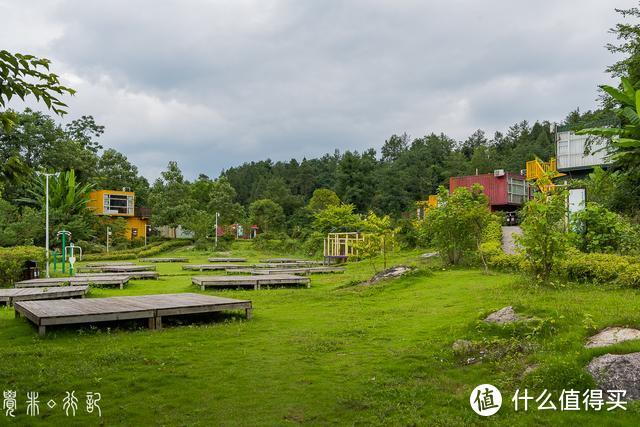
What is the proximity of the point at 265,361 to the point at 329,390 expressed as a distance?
144cm

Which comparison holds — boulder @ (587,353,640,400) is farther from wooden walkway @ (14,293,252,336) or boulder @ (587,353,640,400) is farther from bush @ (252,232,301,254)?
bush @ (252,232,301,254)

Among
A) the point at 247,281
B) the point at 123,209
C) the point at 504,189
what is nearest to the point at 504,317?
the point at 247,281

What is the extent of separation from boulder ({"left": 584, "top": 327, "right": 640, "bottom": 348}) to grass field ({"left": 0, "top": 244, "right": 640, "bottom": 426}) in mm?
149

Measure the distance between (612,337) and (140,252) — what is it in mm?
35986

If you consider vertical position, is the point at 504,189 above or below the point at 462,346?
above

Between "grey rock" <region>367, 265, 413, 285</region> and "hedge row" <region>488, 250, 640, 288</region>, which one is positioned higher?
"hedge row" <region>488, 250, 640, 288</region>

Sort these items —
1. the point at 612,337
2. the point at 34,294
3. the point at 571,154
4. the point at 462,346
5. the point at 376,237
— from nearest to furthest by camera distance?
the point at 612,337 → the point at 462,346 → the point at 34,294 → the point at 376,237 → the point at 571,154

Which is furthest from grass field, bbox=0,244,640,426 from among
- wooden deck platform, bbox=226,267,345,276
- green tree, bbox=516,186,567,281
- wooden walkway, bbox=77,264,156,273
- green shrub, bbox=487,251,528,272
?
wooden walkway, bbox=77,264,156,273

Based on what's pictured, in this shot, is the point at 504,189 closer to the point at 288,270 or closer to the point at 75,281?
the point at 288,270

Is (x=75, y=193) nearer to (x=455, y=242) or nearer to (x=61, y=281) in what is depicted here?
(x=61, y=281)

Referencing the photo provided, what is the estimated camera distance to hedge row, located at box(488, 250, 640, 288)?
1022cm

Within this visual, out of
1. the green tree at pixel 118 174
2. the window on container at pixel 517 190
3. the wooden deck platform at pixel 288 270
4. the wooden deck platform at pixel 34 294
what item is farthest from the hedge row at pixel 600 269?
the green tree at pixel 118 174

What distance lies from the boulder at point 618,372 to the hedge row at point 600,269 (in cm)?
588

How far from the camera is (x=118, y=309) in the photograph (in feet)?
28.0
